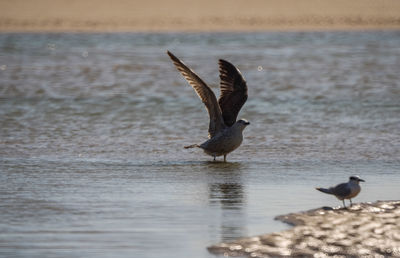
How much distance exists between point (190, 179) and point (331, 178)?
158 cm

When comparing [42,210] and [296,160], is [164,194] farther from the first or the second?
[296,160]

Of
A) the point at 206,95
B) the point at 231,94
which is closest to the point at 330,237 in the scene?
the point at 206,95


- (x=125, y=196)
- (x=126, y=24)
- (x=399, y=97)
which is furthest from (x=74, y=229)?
(x=126, y=24)

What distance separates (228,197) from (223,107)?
350cm

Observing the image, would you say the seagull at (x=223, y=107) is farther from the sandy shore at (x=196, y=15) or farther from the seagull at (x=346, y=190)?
the sandy shore at (x=196, y=15)

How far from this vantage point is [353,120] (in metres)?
16.0

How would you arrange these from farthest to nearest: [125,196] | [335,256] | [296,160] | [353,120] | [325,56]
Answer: [325,56] → [353,120] → [296,160] → [125,196] → [335,256]

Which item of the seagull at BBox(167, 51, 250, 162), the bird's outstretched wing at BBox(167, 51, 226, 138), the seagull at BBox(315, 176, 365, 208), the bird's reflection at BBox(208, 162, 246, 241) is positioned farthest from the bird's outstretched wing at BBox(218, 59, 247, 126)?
the seagull at BBox(315, 176, 365, 208)

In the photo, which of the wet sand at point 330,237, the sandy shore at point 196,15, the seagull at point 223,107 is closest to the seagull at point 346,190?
the wet sand at point 330,237

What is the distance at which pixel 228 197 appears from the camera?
954 centimetres

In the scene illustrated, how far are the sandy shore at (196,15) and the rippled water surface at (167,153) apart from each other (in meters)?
17.2

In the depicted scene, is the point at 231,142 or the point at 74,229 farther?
the point at 231,142

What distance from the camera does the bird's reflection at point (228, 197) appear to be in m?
8.03

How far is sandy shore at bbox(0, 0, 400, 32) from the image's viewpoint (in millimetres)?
45875
